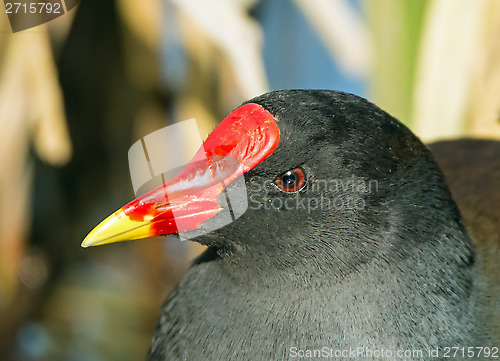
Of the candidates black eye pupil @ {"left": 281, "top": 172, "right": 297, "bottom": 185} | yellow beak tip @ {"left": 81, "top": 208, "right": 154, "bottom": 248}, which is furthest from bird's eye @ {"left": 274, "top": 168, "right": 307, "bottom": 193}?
yellow beak tip @ {"left": 81, "top": 208, "right": 154, "bottom": 248}

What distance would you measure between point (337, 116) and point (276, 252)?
279 mm

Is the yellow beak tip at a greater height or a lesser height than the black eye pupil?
lesser

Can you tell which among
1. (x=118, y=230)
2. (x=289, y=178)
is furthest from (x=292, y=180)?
(x=118, y=230)

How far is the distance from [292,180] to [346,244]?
0.52ft

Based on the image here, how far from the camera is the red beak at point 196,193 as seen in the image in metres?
1.10

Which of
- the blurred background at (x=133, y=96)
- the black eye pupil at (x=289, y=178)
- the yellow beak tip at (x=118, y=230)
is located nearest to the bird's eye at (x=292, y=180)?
the black eye pupil at (x=289, y=178)

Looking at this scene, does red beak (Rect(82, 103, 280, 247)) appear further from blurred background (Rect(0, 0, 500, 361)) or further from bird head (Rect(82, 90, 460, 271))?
blurred background (Rect(0, 0, 500, 361))

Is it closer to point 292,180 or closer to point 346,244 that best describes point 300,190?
point 292,180

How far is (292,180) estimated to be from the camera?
1100 millimetres

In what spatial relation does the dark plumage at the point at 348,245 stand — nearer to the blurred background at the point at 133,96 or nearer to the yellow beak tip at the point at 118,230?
the yellow beak tip at the point at 118,230

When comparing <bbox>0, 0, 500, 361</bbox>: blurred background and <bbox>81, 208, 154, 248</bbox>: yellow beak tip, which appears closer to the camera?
<bbox>81, 208, 154, 248</bbox>: yellow beak tip

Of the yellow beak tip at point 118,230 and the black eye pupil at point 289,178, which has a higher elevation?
the black eye pupil at point 289,178

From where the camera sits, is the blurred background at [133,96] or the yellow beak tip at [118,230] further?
the blurred background at [133,96]

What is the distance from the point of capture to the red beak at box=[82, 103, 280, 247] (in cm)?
110
